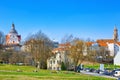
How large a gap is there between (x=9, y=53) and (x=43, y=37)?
75.2 ft

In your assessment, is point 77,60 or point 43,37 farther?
point 43,37

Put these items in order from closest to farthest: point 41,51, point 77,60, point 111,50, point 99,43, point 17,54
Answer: point 77,60
point 41,51
point 17,54
point 111,50
point 99,43

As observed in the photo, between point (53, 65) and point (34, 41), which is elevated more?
point (34, 41)

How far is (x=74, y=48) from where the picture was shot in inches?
3324

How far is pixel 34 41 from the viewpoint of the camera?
316 ft

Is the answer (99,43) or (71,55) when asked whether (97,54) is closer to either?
(99,43)

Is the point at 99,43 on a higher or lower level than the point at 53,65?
higher

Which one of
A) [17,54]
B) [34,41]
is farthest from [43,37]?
[17,54]

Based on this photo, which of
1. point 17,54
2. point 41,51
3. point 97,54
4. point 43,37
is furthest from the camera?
point 97,54

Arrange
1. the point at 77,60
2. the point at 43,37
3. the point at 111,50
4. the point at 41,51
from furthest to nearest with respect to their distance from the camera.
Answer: the point at 111,50 < the point at 43,37 < the point at 41,51 < the point at 77,60

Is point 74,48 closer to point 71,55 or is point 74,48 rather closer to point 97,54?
point 71,55

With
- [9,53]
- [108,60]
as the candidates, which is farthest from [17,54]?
[108,60]

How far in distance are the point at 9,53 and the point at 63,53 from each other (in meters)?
34.8

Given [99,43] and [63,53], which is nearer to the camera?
[63,53]
